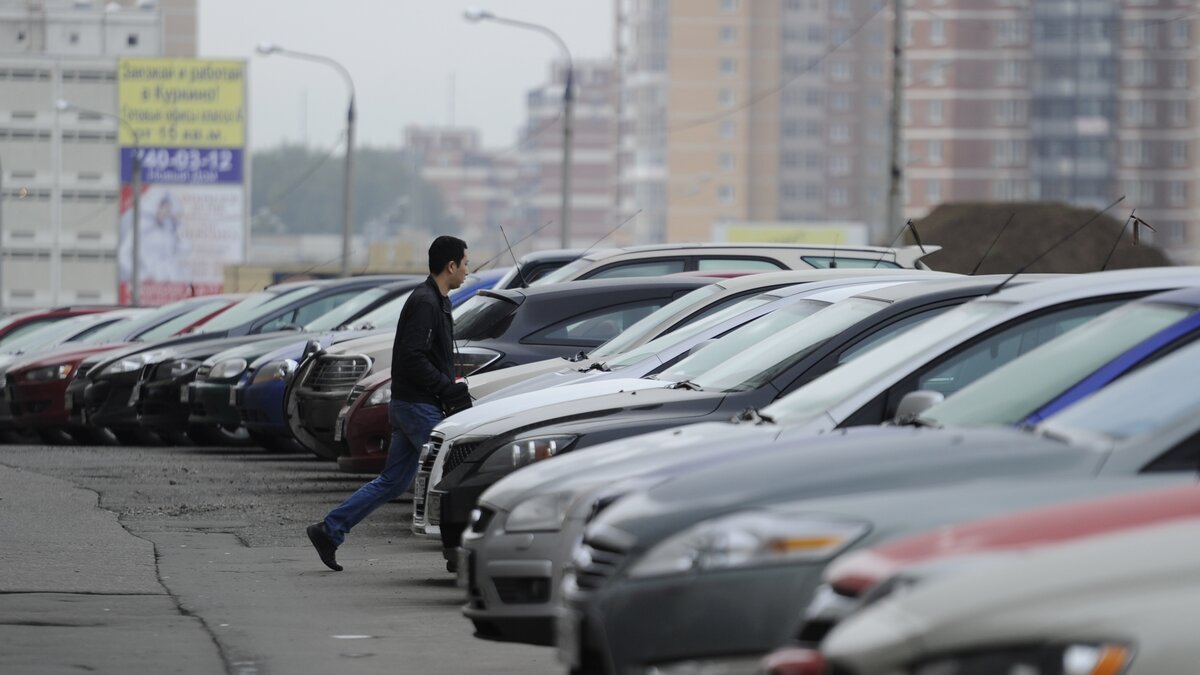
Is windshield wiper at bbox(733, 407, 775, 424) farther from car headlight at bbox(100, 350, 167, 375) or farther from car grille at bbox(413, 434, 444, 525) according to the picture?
car headlight at bbox(100, 350, 167, 375)

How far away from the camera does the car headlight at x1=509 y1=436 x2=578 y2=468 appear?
8500 millimetres

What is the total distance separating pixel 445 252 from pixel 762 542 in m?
5.77

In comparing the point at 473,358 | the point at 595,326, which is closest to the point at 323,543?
the point at 473,358

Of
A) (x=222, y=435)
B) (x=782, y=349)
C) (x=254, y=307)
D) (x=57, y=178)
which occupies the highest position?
(x=57, y=178)

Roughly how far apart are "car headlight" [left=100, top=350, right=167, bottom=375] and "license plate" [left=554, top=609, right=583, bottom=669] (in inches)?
557

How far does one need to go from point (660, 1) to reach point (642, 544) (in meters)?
161

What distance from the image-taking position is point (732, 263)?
1557cm

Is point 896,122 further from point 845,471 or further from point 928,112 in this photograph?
point 928,112

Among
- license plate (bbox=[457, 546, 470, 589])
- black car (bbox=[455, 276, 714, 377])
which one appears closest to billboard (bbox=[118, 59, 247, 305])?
black car (bbox=[455, 276, 714, 377])

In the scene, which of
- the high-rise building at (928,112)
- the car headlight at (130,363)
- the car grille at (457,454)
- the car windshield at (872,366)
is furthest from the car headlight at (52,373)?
the high-rise building at (928,112)

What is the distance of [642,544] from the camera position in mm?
5480

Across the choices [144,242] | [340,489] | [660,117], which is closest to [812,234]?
[144,242]

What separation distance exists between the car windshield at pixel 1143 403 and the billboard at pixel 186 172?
76.3m

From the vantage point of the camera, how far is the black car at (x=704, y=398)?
333 inches
